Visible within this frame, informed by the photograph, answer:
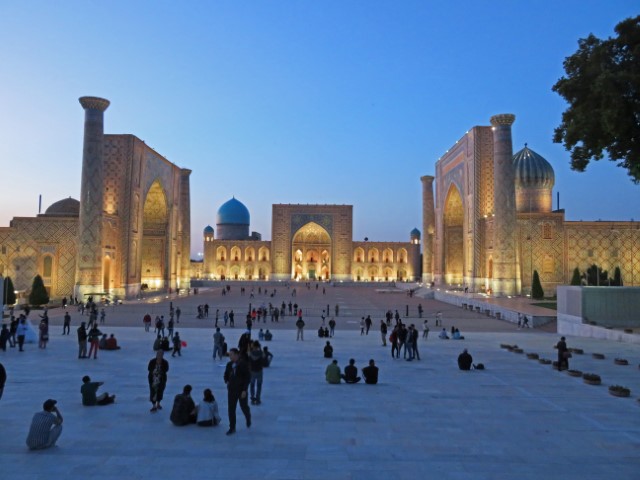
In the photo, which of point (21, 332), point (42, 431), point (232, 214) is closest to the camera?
point (42, 431)

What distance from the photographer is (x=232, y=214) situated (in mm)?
66500

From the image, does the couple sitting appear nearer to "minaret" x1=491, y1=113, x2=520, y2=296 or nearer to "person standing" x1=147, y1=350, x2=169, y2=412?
"person standing" x1=147, y1=350, x2=169, y2=412

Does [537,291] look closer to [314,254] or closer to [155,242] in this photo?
[155,242]

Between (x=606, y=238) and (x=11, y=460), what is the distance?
110ft

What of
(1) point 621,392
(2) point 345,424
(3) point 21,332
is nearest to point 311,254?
(3) point 21,332

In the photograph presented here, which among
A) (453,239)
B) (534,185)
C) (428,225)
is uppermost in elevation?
(534,185)

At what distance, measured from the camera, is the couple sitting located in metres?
5.84

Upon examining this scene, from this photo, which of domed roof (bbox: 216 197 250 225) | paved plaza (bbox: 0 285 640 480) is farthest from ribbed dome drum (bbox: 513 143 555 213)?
domed roof (bbox: 216 197 250 225)

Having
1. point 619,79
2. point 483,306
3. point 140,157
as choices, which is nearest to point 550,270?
point 483,306

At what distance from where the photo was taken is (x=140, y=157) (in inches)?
1217

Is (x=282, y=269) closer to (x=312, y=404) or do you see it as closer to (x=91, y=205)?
(x=91, y=205)

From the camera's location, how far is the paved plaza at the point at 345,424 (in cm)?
→ 468

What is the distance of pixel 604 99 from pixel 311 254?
161 ft

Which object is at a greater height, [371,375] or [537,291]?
[537,291]
